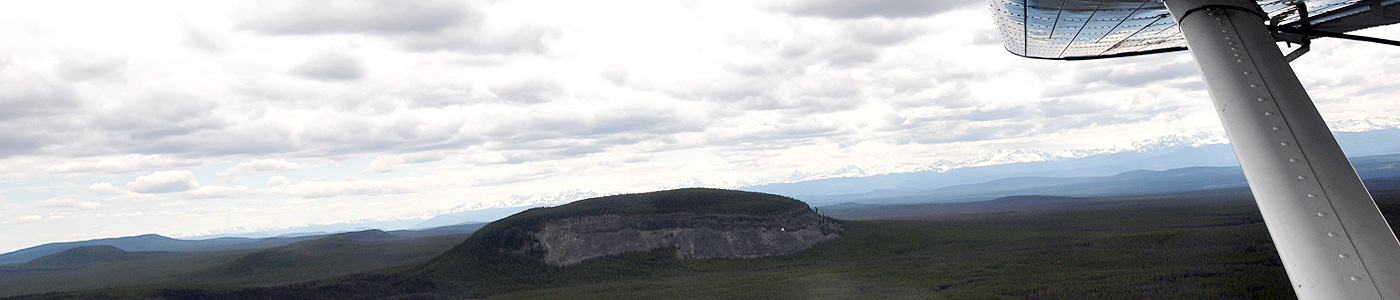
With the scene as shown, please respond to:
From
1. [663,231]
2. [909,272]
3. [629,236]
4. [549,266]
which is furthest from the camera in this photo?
[663,231]

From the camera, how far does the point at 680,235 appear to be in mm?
115375

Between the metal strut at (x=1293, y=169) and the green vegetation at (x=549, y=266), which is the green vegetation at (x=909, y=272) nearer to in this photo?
the green vegetation at (x=549, y=266)

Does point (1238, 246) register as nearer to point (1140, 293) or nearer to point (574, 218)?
point (1140, 293)

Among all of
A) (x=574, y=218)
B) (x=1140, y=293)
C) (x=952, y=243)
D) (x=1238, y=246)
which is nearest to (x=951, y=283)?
(x=1140, y=293)

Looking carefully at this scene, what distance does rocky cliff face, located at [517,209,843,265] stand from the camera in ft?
362

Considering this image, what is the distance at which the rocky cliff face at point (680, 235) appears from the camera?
110250 mm

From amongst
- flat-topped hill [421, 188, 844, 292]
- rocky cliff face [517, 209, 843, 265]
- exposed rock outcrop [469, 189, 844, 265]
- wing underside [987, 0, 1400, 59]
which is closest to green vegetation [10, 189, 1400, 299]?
flat-topped hill [421, 188, 844, 292]

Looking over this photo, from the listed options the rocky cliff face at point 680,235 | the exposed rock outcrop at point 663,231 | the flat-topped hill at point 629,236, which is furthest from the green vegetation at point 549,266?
the rocky cliff face at point 680,235

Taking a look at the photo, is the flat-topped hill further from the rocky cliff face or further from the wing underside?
the wing underside

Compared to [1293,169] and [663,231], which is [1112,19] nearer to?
[1293,169]

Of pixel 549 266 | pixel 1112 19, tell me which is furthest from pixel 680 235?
pixel 1112 19

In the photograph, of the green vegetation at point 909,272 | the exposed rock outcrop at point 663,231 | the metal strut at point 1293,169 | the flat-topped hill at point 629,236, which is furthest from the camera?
the exposed rock outcrop at point 663,231

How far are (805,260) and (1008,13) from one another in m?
95.3

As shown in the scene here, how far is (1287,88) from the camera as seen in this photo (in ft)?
16.6
